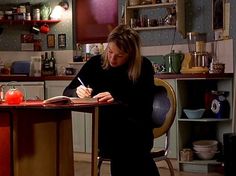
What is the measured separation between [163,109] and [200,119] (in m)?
1.61

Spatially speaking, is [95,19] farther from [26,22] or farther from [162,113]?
[162,113]

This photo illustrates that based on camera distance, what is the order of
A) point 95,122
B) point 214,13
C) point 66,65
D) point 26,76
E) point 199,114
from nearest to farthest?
1. point 95,122
2. point 199,114
3. point 214,13
4. point 26,76
5. point 66,65

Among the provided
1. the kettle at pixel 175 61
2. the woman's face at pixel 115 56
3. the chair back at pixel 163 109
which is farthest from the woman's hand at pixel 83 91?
the kettle at pixel 175 61

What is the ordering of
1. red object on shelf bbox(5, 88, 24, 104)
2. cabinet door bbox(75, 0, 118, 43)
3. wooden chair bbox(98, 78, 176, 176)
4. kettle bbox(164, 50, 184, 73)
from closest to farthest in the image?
red object on shelf bbox(5, 88, 24, 104) < wooden chair bbox(98, 78, 176, 176) < kettle bbox(164, 50, 184, 73) < cabinet door bbox(75, 0, 118, 43)

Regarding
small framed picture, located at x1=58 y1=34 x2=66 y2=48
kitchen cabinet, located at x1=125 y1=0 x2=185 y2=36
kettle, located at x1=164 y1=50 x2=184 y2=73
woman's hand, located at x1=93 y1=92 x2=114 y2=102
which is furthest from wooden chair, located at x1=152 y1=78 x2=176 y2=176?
small framed picture, located at x1=58 y1=34 x2=66 y2=48

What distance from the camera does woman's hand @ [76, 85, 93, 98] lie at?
8.83 feet

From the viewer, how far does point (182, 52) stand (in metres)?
5.09

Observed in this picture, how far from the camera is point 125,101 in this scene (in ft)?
8.73

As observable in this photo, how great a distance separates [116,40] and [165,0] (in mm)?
2502

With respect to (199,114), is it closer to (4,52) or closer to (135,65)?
(135,65)

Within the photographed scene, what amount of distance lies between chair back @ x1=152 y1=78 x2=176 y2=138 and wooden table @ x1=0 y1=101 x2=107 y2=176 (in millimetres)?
555

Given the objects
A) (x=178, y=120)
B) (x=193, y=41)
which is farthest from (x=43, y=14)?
(x=178, y=120)

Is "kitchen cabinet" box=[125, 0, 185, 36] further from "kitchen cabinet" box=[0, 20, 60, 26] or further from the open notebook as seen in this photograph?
the open notebook

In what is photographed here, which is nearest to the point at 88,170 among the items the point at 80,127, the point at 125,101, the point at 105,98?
the point at 80,127
